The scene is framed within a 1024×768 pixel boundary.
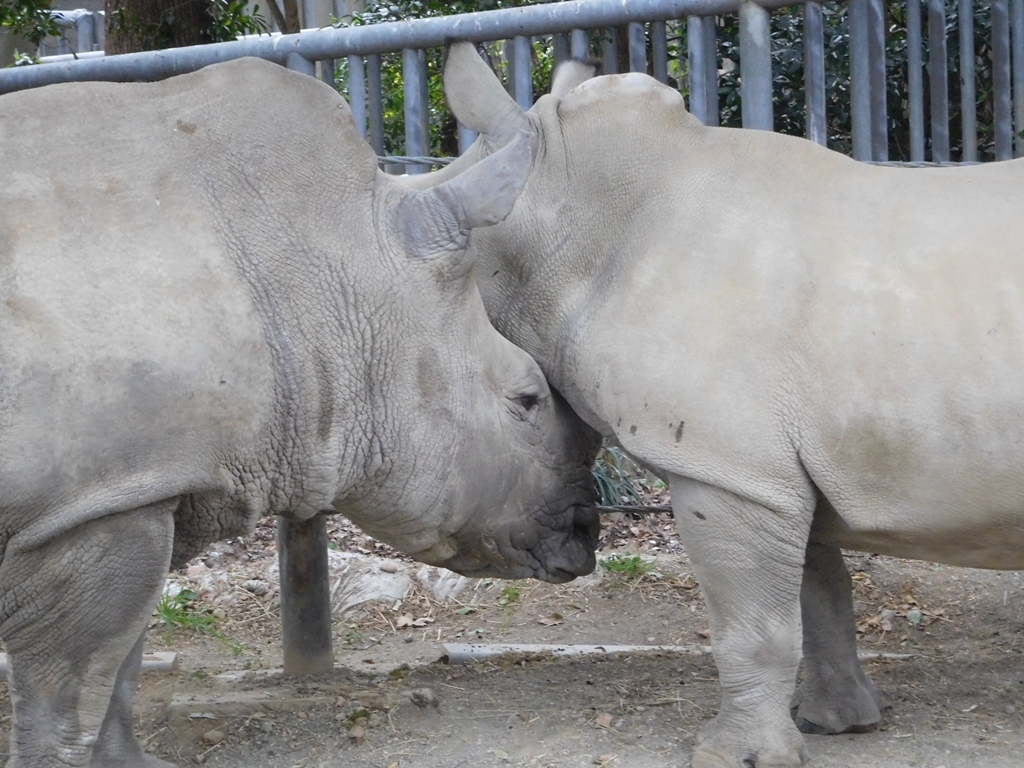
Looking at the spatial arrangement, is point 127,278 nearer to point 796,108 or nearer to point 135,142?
point 135,142

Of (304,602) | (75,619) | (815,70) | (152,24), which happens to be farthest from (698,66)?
(152,24)

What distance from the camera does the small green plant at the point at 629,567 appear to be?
7.03m

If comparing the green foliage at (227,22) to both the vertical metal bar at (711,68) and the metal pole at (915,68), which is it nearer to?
the vertical metal bar at (711,68)

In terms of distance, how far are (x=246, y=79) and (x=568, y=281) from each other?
1198 mm

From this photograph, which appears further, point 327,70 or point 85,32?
point 85,32

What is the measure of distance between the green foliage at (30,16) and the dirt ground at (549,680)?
3612 millimetres

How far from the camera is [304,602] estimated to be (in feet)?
18.7

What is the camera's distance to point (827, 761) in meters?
4.56

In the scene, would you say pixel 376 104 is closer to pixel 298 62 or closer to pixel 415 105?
pixel 415 105

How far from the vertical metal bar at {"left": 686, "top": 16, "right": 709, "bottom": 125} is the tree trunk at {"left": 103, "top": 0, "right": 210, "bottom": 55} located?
155 inches

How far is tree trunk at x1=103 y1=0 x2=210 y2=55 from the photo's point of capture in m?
8.56

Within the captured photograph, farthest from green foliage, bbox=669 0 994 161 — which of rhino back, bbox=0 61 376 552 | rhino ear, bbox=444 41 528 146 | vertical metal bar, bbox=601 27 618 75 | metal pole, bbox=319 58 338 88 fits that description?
rhino back, bbox=0 61 376 552

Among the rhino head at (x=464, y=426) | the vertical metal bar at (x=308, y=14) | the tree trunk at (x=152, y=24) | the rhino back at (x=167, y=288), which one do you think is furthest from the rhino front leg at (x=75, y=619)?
the vertical metal bar at (x=308, y=14)

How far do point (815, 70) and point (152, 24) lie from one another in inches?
175
